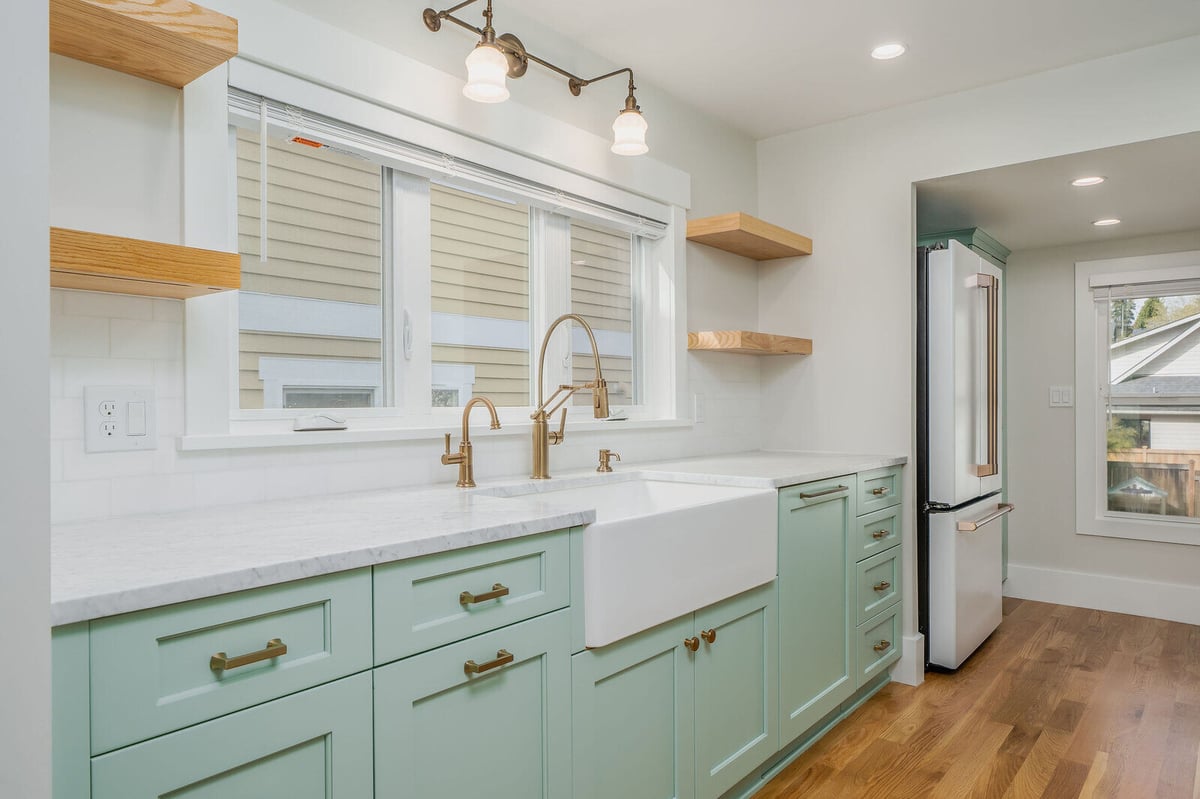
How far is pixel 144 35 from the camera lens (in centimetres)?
137

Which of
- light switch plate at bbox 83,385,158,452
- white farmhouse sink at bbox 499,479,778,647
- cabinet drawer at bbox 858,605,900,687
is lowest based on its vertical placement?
cabinet drawer at bbox 858,605,900,687

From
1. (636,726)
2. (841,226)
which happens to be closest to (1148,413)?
(841,226)

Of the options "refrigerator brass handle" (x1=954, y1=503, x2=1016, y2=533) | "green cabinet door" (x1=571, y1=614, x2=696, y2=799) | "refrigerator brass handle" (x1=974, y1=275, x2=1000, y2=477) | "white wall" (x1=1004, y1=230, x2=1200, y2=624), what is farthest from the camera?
"white wall" (x1=1004, y1=230, x2=1200, y2=624)

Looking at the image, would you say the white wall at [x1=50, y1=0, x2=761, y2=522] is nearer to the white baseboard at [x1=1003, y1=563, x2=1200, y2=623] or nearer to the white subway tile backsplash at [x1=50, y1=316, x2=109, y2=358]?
the white subway tile backsplash at [x1=50, y1=316, x2=109, y2=358]

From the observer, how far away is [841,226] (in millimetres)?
3373

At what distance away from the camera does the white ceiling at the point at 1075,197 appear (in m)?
2.85

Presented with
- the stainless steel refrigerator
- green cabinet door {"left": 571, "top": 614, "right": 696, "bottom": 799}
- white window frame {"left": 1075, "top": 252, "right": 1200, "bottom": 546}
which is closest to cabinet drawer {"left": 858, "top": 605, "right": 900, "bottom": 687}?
the stainless steel refrigerator

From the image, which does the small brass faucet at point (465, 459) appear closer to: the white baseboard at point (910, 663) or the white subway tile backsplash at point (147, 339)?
the white subway tile backsplash at point (147, 339)

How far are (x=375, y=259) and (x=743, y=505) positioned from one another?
1.23 meters

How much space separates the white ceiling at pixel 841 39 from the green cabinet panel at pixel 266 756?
1912 millimetres

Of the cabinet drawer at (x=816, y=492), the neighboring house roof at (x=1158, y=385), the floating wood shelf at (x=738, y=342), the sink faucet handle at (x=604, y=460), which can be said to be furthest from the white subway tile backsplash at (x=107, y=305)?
the neighboring house roof at (x=1158, y=385)

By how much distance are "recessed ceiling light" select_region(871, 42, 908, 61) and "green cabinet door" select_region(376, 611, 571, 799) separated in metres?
2.28

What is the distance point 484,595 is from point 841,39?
2.27m

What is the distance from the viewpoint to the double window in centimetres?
185
